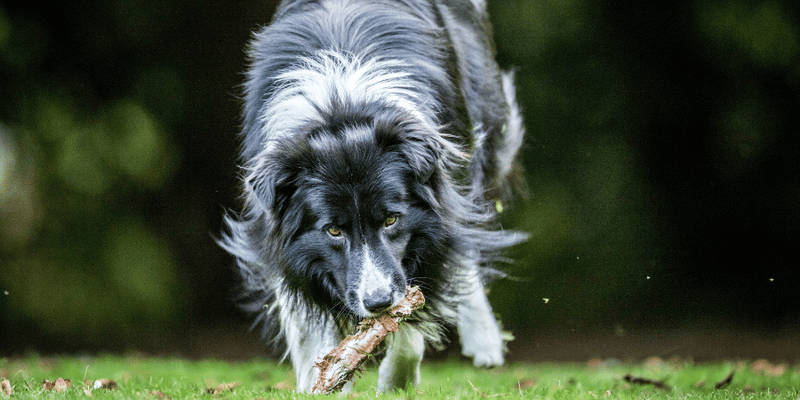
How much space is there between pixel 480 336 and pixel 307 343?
4.39 feet

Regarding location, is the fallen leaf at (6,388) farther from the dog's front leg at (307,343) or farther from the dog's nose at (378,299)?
the dog's nose at (378,299)

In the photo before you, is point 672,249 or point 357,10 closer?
point 357,10

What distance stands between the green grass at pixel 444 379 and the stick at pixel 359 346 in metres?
0.11

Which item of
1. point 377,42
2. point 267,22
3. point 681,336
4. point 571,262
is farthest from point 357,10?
point 681,336

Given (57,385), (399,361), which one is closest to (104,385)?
(57,385)

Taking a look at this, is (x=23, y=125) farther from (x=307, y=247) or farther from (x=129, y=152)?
(x=307, y=247)

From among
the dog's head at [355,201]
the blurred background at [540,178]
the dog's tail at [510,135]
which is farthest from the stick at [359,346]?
the blurred background at [540,178]

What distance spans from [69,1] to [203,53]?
958 mm

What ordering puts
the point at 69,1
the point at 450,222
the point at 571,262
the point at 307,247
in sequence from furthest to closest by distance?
the point at 571,262
the point at 69,1
the point at 450,222
the point at 307,247

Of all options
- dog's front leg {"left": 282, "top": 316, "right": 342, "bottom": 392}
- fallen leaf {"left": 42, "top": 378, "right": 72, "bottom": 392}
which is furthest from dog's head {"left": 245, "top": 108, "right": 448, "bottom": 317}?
fallen leaf {"left": 42, "top": 378, "right": 72, "bottom": 392}

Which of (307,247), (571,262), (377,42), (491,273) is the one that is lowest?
(307,247)

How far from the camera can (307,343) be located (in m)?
3.23

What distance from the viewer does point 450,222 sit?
3062 millimetres

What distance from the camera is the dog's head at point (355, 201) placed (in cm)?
267
